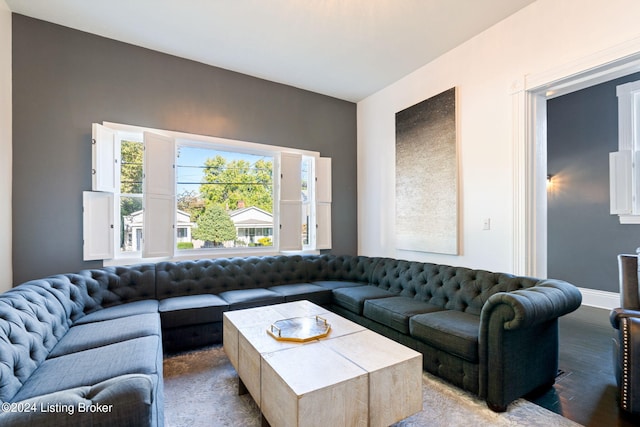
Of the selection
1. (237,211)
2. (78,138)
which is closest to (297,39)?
(237,211)

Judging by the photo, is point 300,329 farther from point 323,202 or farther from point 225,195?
point 323,202

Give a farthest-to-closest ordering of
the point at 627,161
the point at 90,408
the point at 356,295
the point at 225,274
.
Answer: the point at 627,161 < the point at 225,274 < the point at 356,295 < the point at 90,408

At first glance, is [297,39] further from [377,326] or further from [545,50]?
[377,326]

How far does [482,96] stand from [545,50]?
24.3 inches

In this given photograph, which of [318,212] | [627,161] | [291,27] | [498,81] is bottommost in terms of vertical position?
[318,212]

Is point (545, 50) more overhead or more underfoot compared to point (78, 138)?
more overhead

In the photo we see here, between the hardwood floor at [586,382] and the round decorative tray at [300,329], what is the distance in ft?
5.13

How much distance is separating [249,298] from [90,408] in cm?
222

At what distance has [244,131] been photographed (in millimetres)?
4055

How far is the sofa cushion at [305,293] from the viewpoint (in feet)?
11.2

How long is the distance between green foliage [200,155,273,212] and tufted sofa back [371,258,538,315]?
195 cm

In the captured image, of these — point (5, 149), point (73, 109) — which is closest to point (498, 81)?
point (73, 109)

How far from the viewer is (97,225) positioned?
3135mm

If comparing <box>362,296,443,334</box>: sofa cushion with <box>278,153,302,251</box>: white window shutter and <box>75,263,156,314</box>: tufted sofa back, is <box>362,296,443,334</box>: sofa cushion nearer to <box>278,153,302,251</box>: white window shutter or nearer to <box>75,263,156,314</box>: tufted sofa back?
<box>278,153,302,251</box>: white window shutter
